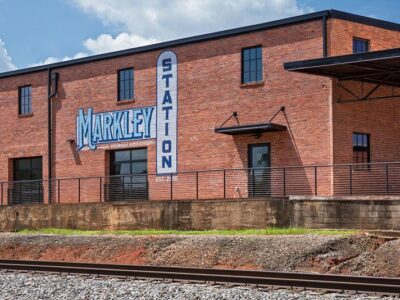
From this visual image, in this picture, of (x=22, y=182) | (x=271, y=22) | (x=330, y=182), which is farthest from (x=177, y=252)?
(x=22, y=182)

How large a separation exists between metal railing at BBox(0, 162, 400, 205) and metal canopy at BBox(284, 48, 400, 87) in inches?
118

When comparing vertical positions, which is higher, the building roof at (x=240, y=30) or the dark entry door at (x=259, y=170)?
the building roof at (x=240, y=30)

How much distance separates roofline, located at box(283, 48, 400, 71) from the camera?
23.2 metres

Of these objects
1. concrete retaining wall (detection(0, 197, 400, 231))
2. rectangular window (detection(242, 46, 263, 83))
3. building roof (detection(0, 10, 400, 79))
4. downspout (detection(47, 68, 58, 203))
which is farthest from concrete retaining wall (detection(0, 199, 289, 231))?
building roof (detection(0, 10, 400, 79))

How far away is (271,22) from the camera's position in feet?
96.8

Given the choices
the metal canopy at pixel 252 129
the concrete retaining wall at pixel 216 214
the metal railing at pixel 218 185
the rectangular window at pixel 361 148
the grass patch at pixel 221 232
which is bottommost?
the grass patch at pixel 221 232

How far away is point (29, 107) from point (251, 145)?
45.8ft

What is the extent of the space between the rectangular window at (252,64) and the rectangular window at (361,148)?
13.9 ft

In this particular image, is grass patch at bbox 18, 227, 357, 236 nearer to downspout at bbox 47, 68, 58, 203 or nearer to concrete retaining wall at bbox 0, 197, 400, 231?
concrete retaining wall at bbox 0, 197, 400, 231

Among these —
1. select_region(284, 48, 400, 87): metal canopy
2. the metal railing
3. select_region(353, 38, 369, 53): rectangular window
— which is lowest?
the metal railing

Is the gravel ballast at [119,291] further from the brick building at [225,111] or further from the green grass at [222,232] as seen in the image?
the brick building at [225,111]

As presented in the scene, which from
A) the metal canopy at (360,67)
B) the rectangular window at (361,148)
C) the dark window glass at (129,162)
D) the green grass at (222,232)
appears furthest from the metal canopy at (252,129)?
the dark window glass at (129,162)

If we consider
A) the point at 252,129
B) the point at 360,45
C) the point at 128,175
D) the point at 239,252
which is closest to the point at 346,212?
the point at 239,252

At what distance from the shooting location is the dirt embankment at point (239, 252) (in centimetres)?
1950
